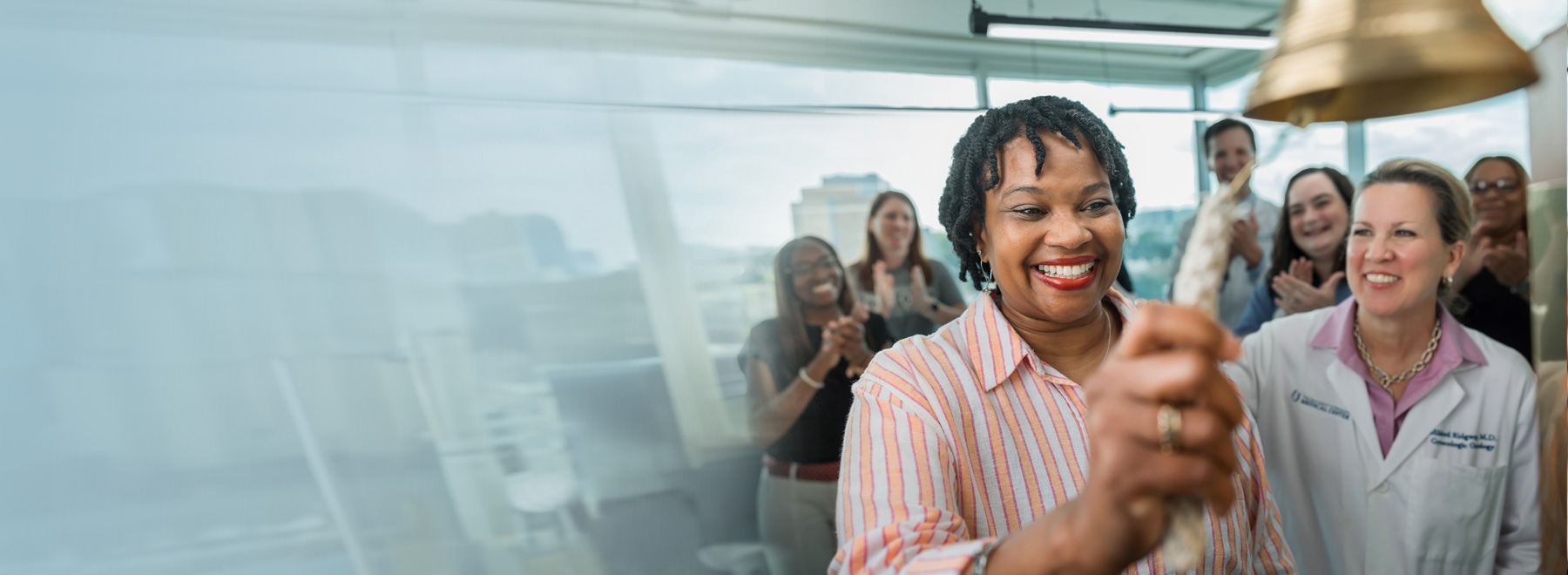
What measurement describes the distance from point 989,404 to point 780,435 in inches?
85.0

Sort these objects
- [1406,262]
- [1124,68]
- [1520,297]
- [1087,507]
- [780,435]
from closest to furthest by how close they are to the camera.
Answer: [1087,507] → [1406,262] → [1520,297] → [780,435] → [1124,68]

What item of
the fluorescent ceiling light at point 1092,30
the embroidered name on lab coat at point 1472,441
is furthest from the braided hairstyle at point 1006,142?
the fluorescent ceiling light at point 1092,30

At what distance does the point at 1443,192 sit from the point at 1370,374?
1.27ft

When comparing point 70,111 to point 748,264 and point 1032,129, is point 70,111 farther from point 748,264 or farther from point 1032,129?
point 1032,129

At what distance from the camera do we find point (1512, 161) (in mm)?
2469

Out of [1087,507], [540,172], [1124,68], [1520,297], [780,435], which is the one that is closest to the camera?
[1087,507]

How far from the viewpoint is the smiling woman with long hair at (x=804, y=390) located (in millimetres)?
3107

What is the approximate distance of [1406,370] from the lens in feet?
5.73

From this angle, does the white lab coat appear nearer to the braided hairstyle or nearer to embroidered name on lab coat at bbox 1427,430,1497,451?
embroidered name on lab coat at bbox 1427,430,1497,451

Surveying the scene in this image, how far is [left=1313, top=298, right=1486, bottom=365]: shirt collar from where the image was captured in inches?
66.6

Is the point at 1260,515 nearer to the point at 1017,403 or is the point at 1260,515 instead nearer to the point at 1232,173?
the point at 1017,403

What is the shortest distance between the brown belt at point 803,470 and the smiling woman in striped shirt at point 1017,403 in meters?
1.95

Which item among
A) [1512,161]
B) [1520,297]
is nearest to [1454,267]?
[1520,297]

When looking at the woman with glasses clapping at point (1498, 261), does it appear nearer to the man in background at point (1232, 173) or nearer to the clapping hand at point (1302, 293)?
the clapping hand at point (1302, 293)
